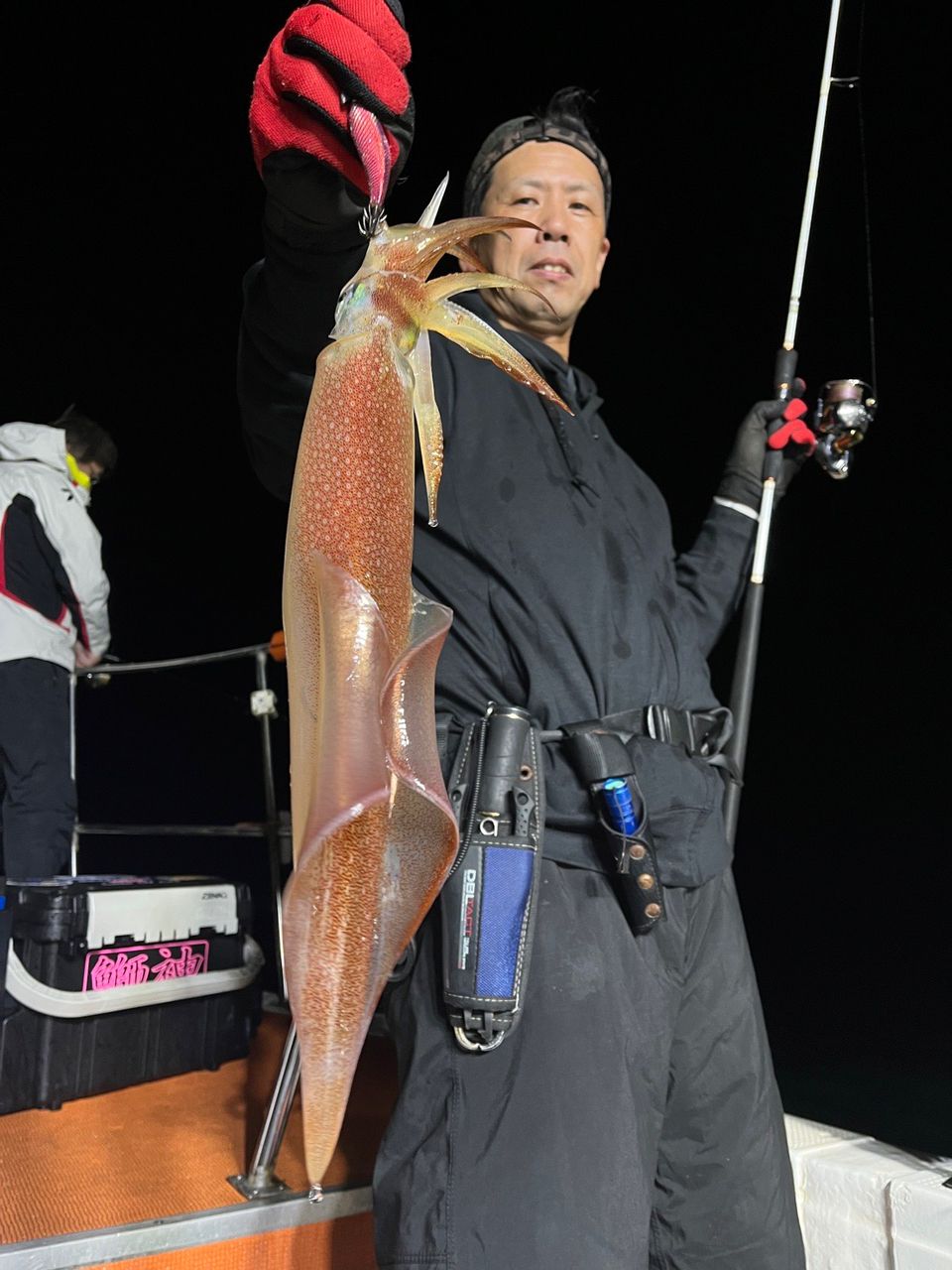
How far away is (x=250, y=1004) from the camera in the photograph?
2.50 metres

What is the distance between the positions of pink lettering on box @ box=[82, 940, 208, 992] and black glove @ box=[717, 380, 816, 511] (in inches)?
67.3

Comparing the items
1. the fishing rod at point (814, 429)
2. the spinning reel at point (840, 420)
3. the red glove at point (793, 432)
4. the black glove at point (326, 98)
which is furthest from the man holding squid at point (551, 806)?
the spinning reel at point (840, 420)

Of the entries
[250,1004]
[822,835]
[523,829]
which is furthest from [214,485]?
[523,829]

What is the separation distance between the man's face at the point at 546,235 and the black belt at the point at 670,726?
2.50 ft

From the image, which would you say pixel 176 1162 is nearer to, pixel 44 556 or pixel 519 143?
pixel 519 143

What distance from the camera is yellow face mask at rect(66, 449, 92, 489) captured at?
376cm

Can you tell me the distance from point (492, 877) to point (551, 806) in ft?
0.46

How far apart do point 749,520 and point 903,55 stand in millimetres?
3484

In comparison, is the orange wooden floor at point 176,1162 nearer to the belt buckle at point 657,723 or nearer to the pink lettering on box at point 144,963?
the pink lettering on box at point 144,963

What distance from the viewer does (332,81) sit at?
31.0 inches

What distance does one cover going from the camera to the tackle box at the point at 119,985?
6.81 ft

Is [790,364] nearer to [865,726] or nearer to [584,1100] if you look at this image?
[584,1100]

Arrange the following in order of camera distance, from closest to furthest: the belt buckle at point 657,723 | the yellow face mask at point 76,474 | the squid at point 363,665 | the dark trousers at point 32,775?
the squid at point 363,665, the belt buckle at point 657,723, the dark trousers at point 32,775, the yellow face mask at point 76,474

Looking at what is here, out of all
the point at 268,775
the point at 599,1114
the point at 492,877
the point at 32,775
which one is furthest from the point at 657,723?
the point at 32,775
